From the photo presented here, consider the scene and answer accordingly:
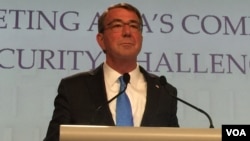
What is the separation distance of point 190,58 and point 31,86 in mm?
852

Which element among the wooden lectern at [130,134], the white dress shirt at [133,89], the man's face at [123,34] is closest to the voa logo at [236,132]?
the wooden lectern at [130,134]

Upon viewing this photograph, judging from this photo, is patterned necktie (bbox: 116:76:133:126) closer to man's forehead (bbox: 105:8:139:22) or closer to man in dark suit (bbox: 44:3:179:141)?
man in dark suit (bbox: 44:3:179:141)

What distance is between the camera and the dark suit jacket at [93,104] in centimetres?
159

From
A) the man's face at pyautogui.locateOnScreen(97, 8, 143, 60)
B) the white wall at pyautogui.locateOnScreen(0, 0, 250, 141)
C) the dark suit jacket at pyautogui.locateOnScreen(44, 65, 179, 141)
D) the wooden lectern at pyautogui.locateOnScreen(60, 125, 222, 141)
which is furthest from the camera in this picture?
the white wall at pyautogui.locateOnScreen(0, 0, 250, 141)

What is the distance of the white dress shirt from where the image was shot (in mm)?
1660

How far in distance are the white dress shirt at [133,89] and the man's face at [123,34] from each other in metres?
0.06

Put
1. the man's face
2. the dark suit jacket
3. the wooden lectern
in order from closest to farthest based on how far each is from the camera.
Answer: the wooden lectern < the dark suit jacket < the man's face

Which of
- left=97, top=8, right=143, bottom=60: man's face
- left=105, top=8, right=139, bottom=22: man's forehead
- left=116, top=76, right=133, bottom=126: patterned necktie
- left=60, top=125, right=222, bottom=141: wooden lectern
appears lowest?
left=60, top=125, right=222, bottom=141: wooden lectern

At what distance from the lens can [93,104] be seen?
1.65m

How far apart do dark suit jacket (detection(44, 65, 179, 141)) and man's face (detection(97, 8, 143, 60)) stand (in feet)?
0.30

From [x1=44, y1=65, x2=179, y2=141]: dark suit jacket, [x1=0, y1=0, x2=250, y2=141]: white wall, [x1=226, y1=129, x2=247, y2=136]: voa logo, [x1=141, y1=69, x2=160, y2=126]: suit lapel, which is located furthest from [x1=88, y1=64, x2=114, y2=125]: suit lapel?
[x1=0, y1=0, x2=250, y2=141]: white wall

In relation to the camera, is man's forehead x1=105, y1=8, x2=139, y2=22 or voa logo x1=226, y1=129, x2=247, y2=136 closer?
voa logo x1=226, y1=129, x2=247, y2=136

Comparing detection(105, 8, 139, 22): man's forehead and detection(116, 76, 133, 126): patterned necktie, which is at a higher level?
detection(105, 8, 139, 22): man's forehead

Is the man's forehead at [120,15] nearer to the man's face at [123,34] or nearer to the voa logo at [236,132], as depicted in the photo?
the man's face at [123,34]
